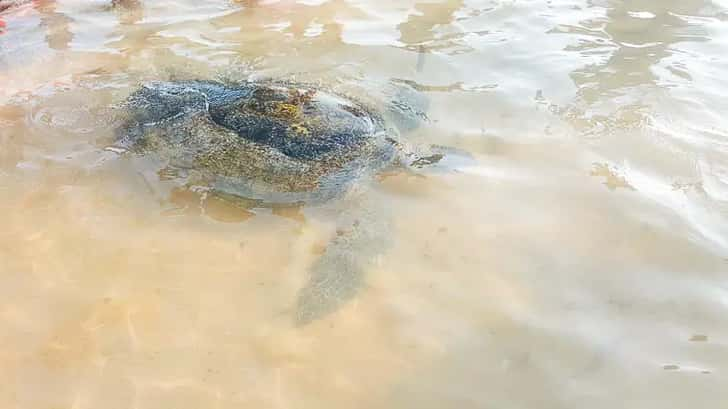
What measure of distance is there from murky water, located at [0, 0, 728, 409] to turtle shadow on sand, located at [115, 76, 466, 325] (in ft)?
0.43

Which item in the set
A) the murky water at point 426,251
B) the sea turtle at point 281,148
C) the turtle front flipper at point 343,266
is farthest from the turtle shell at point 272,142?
the turtle front flipper at point 343,266

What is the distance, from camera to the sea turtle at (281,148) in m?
3.78

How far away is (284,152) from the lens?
3830 millimetres

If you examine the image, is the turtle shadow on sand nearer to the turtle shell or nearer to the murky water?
the turtle shell

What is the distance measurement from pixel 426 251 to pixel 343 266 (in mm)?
542

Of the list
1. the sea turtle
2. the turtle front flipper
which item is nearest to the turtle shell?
the sea turtle

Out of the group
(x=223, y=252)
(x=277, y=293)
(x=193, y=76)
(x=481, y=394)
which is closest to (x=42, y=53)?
(x=193, y=76)

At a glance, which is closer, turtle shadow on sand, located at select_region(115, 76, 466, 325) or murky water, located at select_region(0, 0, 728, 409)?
murky water, located at select_region(0, 0, 728, 409)

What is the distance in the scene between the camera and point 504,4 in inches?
273

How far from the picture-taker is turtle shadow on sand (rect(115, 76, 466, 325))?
3779 millimetres

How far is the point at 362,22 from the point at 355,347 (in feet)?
15.2

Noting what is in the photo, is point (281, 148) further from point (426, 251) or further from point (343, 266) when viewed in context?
point (426, 251)

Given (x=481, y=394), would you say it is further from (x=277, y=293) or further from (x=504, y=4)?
(x=504, y=4)

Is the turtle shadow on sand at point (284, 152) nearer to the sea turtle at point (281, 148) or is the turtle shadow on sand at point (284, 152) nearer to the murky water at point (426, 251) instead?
the sea turtle at point (281, 148)
